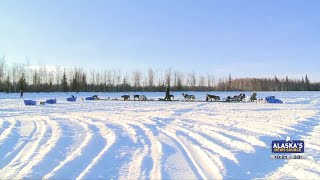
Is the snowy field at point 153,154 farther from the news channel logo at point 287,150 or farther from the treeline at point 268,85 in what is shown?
the treeline at point 268,85

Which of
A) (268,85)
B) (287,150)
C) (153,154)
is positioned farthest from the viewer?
(268,85)

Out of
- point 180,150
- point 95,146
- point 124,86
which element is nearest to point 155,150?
point 180,150

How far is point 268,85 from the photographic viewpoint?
522ft

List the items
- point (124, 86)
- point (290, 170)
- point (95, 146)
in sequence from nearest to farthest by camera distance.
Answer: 1. point (290, 170)
2. point (95, 146)
3. point (124, 86)

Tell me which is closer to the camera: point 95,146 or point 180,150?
point 180,150

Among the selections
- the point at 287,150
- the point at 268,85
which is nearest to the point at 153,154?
the point at 287,150

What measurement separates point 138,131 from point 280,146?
215 inches

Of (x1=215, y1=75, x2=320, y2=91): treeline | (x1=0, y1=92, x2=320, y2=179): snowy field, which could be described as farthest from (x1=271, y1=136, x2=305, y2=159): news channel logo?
(x1=215, y1=75, x2=320, y2=91): treeline

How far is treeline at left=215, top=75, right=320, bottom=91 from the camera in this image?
144 meters

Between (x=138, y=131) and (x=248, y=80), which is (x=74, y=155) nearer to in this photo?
(x=138, y=131)

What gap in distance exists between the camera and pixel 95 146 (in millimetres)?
8383

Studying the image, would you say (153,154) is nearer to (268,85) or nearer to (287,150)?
(287,150)

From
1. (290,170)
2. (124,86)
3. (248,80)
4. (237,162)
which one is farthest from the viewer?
(248,80)

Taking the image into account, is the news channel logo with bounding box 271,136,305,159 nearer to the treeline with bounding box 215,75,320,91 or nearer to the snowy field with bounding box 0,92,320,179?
the snowy field with bounding box 0,92,320,179
